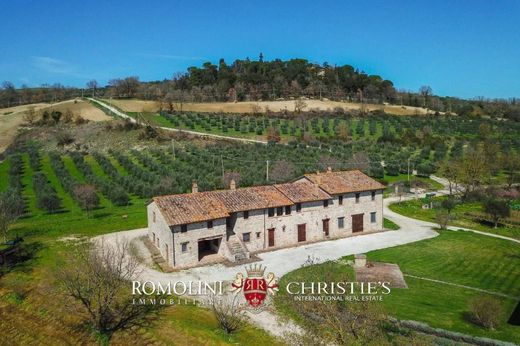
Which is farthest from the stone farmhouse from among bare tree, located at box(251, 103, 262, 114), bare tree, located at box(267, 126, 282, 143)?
bare tree, located at box(251, 103, 262, 114)

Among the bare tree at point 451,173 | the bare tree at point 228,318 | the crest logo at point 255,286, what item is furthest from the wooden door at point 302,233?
the bare tree at point 451,173

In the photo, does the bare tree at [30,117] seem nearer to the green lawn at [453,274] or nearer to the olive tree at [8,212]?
the olive tree at [8,212]

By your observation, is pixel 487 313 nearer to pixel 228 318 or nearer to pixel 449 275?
pixel 449 275

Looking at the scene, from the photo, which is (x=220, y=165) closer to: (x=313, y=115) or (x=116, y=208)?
(x=116, y=208)

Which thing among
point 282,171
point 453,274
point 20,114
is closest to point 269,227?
point 453,274

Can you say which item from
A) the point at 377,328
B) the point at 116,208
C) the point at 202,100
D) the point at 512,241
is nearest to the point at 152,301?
the point at 377,328
